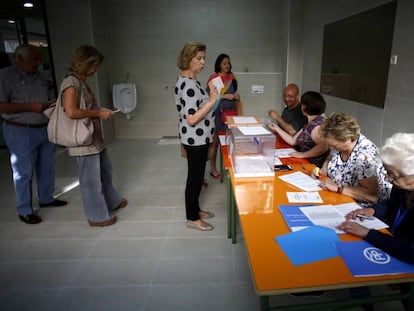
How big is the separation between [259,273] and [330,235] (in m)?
0.39

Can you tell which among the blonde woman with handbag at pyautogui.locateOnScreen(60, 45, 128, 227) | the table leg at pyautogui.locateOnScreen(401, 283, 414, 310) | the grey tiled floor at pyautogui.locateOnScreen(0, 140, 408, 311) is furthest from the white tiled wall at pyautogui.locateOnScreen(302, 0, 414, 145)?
the blonde woman with handbag at pyautogui.locateOnScreen(60, 45, 128, 227)

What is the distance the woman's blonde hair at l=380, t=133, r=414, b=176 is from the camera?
1286mm

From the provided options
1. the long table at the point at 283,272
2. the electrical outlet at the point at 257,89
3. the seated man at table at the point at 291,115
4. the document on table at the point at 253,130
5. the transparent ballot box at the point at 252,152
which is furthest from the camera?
the electrical outlet at the point at 257,89

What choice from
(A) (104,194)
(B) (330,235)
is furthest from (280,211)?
(A) (104,194)

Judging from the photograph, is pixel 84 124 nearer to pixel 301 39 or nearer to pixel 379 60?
pixel 379 60

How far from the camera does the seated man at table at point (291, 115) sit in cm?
302

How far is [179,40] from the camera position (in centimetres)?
574

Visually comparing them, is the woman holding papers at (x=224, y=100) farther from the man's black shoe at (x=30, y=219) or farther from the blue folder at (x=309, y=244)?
the blue folder at (x=309, y=244)

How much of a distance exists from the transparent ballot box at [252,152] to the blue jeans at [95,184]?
44.4 inches

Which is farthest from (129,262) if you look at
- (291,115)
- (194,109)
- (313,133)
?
(291,115)

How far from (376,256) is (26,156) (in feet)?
8.95

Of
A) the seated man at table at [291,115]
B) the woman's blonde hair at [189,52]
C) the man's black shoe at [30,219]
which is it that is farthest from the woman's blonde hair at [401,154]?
the man's black shoe at [30,219]

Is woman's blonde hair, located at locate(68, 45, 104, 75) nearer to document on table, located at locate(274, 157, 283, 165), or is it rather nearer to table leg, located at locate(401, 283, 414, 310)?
document on table, located at locate(274, 157, 283, 165)

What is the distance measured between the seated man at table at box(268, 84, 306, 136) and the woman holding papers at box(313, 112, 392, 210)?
3.80ft
